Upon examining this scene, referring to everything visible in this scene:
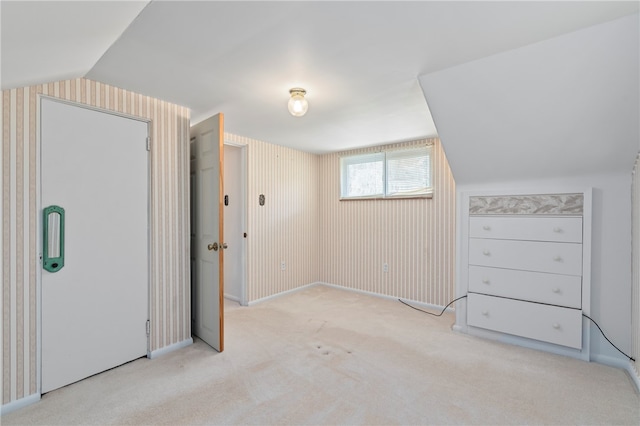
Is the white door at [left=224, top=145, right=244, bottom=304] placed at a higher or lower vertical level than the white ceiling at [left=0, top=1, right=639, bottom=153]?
lower

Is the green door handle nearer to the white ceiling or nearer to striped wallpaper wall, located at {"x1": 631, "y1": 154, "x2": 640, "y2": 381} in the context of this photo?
the white ceiling

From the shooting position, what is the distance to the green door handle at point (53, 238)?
6.50 feet

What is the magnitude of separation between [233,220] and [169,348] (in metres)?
1.84

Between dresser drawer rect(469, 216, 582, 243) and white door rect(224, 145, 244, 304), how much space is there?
2778 millimetres

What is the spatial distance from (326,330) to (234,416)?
1.42 metres

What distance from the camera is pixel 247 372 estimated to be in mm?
2264

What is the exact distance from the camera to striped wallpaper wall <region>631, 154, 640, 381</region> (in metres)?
2.14

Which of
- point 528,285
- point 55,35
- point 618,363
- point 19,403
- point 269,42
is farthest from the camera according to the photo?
point 528,285

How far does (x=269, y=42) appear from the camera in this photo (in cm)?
170

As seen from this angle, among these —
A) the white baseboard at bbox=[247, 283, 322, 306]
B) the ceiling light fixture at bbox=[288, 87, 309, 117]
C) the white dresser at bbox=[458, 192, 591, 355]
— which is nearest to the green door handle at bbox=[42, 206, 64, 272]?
the ceiling light fixture at bbox=[288, 87, 309, 117]

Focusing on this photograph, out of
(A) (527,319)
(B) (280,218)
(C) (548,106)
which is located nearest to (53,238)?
(B) (280,218)

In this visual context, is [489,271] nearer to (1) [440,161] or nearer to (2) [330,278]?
(1) [440,161]

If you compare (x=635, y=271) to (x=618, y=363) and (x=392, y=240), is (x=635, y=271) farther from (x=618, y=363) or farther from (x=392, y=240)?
(x=392, y=240)

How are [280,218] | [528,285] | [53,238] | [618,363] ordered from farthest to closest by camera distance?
[280,218] < [528,285] < [618,363] < [53,238]
